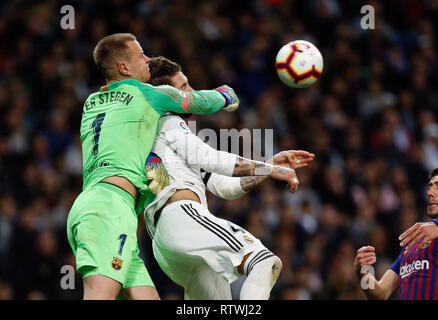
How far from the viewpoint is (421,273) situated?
5.43 m

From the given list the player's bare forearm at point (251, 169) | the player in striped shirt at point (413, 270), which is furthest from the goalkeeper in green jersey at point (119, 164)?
the player in striped shirt at point (413, 270)

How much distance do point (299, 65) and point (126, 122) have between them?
1717 millimetres

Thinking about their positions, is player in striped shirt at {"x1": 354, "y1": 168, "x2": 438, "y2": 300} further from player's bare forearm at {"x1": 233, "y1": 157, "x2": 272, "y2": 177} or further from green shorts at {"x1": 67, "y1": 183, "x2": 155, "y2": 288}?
green shorts at {"x1": 67, "y1": 183, "x2": 155, "y2": 288}

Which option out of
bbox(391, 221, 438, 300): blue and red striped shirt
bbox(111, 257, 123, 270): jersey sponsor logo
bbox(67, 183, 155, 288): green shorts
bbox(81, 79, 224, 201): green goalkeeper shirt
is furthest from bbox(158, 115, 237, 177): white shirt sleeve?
bbox(391, 221, 438, 300): blue and red striped shirt

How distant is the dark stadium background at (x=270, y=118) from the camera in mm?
9086

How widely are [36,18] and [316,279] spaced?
5.90 metres

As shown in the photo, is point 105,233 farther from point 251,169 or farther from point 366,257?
point 366,257

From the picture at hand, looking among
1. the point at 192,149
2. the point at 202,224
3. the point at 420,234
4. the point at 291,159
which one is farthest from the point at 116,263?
the point at 420,234

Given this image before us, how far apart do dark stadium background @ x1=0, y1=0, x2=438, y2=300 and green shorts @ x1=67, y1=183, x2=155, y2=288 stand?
4006 millimetres

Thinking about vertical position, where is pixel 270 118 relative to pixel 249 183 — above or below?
above

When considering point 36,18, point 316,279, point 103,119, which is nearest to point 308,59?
point 103,119

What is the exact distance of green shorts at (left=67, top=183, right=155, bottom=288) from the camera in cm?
443

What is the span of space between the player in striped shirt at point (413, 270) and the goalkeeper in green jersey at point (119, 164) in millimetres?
1616

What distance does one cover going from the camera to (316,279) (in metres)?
9.45
